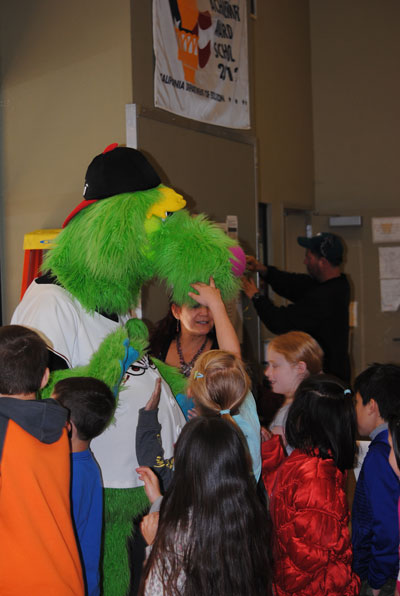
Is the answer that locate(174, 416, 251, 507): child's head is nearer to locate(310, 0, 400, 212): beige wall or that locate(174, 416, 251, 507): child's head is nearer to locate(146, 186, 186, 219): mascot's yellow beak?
locate(146, 186, 186, 219): mascot's yellow beak

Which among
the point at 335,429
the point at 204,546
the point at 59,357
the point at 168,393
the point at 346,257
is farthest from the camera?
the point at 346,257

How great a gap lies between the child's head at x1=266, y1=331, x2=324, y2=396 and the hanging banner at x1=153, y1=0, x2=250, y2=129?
1308mm

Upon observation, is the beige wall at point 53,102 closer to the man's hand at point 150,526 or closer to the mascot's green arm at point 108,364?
the mascot's green arm at point 108,364

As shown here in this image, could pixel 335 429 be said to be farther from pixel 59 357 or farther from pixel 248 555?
pixel 59 357

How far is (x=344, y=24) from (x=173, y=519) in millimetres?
6328

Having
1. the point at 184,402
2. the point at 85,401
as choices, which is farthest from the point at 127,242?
the point at 184,402

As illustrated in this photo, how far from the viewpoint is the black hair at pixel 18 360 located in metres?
1.49

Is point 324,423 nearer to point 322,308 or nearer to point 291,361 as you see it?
point 291,361

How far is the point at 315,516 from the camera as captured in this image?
203 cm

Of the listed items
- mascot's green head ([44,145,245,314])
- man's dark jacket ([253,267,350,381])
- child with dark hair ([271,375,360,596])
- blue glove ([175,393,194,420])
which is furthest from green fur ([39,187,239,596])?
man's dark jacket ([253,267,350,381])

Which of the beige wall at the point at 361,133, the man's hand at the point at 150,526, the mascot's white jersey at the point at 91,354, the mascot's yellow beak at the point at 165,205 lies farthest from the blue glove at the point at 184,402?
the beige wall at the point at 361,133

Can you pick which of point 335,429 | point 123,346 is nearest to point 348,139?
point 335,429

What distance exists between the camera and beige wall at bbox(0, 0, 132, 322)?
2961 millimetres

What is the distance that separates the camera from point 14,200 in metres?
3.21
